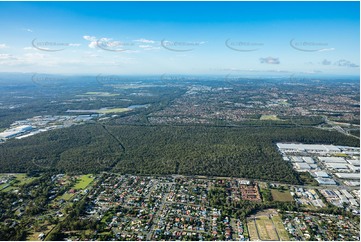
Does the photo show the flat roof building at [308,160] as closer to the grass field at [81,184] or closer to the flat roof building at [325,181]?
the flat roof building at [325,181]

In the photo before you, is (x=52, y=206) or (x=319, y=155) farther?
(x=319, y=155)

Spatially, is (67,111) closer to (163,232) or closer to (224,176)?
(224,176)

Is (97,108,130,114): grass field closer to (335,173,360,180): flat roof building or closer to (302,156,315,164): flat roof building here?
(302,156,315,164): flat roof building

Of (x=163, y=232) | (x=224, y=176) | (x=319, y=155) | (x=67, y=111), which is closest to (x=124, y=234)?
(x=163, y=232)

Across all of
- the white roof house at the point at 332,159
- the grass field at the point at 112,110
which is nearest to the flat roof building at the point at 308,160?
the white roof house at the point at 332,159

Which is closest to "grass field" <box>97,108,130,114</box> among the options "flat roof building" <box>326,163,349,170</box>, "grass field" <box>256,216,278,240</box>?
"flat roof building" <box>326,163,349,170</box>

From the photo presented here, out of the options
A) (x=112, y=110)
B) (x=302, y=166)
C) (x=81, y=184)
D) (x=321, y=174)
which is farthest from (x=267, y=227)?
(x=112, y=110)

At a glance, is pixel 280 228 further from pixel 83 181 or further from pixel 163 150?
pixel 163 150
